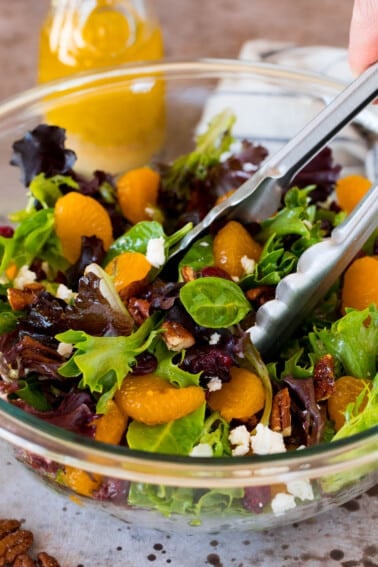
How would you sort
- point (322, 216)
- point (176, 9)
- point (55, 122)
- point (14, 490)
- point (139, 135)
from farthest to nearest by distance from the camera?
point (176, 9)
point (139, 135)
point (55, 122)
point (322, 216)
point (14, 490)

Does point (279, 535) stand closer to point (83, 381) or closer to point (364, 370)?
point (364, 370)

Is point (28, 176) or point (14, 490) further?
point (28, 176)

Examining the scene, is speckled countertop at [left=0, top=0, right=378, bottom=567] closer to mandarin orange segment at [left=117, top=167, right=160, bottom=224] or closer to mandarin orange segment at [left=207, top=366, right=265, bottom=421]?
mandarin orange segment at [left=207, top=366, right=265, bottom=421]

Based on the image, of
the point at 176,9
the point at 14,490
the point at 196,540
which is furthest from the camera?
the point at 176,9

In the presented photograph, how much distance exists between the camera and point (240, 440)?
1.19 m

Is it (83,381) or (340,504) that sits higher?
(83,381)

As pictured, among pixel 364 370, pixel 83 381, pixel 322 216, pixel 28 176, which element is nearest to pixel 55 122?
pixel 28 176

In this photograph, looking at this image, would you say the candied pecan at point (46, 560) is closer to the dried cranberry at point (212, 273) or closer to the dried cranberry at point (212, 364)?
the dried cranberry at point (212, 364)

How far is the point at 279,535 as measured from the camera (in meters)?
1.33

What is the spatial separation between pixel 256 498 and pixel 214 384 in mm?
178

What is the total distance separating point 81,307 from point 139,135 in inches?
34.3

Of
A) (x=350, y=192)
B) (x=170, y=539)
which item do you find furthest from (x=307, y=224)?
(x=170, y=539)

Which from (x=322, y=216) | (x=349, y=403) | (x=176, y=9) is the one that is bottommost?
(x=349, y=403)

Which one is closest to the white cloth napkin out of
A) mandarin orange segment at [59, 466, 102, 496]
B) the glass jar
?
the glass jar
